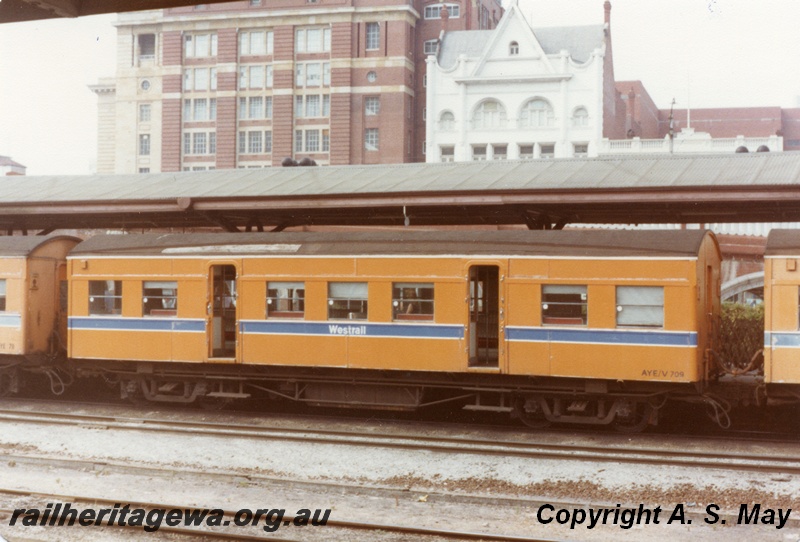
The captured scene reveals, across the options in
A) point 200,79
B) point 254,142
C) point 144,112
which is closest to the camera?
point 254,142

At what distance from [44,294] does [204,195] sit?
423 cm

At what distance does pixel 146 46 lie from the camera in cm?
7112

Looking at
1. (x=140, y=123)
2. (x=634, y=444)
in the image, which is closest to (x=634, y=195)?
(x=634, y=444)

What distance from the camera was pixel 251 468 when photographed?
43.4ft

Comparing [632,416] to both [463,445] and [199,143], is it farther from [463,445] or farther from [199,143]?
[199,143]

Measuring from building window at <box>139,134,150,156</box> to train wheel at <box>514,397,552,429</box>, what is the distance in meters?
60.8

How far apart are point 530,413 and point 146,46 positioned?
6388 centimetres

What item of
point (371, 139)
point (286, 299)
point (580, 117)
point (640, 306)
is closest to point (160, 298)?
point (286, 299)

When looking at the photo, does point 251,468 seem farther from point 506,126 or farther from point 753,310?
point 506,126

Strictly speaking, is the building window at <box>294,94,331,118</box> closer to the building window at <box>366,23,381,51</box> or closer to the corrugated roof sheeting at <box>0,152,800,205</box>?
the building window at <box>366,23,381,51</box>

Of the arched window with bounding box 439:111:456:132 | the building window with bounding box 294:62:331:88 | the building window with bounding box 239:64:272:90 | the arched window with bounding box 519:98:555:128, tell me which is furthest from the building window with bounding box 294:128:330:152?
the arched window with bounding box 519:98:555:128

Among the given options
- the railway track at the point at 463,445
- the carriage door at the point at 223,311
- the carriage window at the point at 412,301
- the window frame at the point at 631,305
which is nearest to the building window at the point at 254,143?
the carriage door at the point at 223,311

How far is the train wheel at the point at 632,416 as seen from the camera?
49.3 ft

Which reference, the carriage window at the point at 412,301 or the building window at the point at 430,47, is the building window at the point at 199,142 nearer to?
the building window at the point at 430,47
